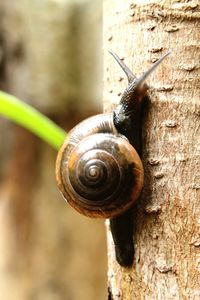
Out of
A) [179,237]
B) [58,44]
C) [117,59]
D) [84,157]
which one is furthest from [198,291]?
[58,44]

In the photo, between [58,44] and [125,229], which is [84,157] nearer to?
[125,229]

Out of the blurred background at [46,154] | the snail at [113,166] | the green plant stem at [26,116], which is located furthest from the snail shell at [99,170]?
the blurred background at [46,154]

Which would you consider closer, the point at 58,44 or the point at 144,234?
the point at 144,234

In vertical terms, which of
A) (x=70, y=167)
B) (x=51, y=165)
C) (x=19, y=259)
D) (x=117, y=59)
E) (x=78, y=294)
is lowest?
(x=78, y=294)

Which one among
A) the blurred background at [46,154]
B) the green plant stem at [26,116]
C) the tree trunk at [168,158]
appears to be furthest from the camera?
the blurred background at [46,154]

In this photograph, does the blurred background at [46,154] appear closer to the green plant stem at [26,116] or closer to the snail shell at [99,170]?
the green plant stem at [26,116]

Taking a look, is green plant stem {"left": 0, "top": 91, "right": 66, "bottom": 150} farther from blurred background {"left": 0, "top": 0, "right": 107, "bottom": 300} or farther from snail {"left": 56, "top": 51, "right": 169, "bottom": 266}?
blurred background {"left": 0, "top": 0, "right": 107, "bottom": 300}

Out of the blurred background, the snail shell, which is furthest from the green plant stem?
the blurred background

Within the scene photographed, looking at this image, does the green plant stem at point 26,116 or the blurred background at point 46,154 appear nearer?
the green plant stem at point 26,116
